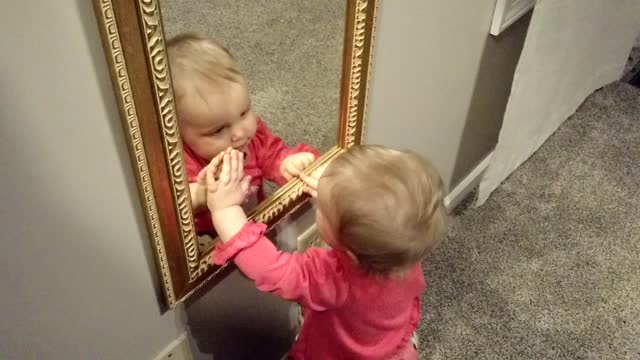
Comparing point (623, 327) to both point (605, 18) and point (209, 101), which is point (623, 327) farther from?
point (209, 101)

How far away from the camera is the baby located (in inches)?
30.6

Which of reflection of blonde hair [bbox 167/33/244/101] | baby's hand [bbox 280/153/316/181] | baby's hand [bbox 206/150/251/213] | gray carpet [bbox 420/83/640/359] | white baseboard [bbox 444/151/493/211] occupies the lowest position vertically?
gray carpet [bbox 420/83/640/359]

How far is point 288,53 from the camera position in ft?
3.09

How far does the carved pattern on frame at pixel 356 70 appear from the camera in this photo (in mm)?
921

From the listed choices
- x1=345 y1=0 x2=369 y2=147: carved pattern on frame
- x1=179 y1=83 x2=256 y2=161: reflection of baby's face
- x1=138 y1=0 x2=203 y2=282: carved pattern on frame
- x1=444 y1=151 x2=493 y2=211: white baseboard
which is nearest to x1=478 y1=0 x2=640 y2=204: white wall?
x1=444 y1=151 x2=493 y2=211: white baseboard

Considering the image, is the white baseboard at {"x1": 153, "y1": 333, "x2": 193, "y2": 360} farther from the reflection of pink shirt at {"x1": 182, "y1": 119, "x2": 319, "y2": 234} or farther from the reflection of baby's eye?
the reflection of baby's eye

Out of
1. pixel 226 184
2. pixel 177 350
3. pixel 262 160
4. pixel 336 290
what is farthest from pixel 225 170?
pixel 177 350

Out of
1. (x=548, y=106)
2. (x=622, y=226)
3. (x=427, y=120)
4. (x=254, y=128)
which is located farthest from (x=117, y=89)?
(x=622, y=226)

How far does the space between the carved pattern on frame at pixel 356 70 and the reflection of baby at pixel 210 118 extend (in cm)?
14

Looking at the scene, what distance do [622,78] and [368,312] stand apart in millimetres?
1807

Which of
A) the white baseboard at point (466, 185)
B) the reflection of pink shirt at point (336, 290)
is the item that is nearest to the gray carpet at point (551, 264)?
the white baseboard at point (466, 185)

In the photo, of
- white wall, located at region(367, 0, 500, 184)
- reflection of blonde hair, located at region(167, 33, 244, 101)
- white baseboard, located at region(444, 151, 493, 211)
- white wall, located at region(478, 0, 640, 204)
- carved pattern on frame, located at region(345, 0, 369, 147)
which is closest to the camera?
reflection of blonde hair, located at region(167, 33, 244, 101)

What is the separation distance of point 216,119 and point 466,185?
3.76 feet

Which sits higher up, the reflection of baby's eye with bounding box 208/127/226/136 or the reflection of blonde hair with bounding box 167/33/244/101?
the reflection of blonde hair with bounding box 167/33/244/101
